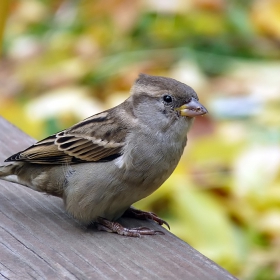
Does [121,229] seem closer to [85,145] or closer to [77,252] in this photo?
[77,252]

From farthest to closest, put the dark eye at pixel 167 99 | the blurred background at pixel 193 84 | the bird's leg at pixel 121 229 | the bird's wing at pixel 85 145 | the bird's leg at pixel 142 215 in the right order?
the blurred background at pixel 193 84
the dark eye at pixel 167 99
the bird's wing at pixel 85 145
the bird's leg at pixel 142 215
the bird's leg at pixel 121 229

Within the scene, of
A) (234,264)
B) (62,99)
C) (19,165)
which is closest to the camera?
(19,165)

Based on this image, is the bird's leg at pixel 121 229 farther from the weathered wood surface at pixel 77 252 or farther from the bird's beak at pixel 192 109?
the bird's beak at pixel 192 109

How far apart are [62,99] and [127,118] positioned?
2024 millimetres

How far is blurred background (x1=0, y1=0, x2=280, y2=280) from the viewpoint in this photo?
12.8ft

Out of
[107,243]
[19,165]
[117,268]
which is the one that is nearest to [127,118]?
[19,165]

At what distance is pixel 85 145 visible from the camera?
9.65 feet

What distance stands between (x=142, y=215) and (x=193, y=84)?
2.25 metres

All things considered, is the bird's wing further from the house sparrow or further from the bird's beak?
the bird's beak

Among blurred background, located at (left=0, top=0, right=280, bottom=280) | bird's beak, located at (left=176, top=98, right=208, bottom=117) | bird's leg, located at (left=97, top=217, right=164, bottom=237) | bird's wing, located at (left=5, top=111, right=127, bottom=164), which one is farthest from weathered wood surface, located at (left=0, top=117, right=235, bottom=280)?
blurred background, located at (left=0, top=0, right=280, bottom=280)

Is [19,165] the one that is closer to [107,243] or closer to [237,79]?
[107,243]

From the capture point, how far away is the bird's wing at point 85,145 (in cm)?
290

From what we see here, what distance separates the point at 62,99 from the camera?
496 centimetres

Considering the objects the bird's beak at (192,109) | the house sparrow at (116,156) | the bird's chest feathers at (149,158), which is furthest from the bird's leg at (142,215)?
the bird's beak at (192,109)
